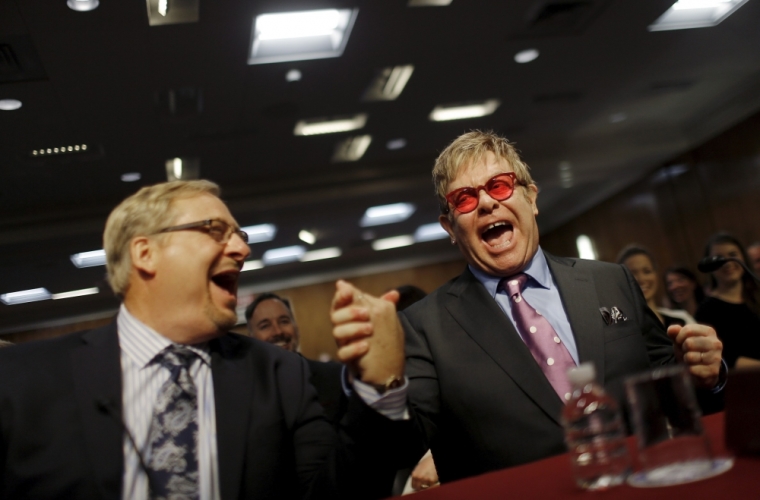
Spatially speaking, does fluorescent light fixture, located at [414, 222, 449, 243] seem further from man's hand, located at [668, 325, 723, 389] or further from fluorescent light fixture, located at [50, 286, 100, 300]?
man's hand, located at [668, 325, 723, 389]

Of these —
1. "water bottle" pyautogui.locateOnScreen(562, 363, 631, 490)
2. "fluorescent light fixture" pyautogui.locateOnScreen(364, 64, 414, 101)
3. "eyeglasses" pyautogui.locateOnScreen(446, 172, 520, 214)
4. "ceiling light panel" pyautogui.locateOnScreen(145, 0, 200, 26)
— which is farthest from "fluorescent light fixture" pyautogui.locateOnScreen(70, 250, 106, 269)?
"water bottle" pyautogui.locateOnScreen(562, 363, 631, 490)

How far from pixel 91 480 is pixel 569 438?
3.25 ft

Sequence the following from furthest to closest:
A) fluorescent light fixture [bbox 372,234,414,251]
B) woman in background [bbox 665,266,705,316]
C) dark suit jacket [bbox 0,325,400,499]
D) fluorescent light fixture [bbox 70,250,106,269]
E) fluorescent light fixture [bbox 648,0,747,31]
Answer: fluorescent light fixture [bbox 372,234,414,251], fluorescent light fixture [bbox 70,250,106,269], fluorescent light fixture [bbox 648,0,747,31], woman in background [bbox 665,266,705,316], dark suit jacket [bbox 0,325,400,499]

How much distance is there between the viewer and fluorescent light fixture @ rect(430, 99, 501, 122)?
673 centimetres

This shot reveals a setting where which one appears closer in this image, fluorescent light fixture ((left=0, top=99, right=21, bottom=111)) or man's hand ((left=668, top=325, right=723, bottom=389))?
man's hand ((left=668, top=325, right=723, bottom=389))

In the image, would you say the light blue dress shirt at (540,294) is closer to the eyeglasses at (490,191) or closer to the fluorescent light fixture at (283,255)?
the eyeglasses at (490,191)

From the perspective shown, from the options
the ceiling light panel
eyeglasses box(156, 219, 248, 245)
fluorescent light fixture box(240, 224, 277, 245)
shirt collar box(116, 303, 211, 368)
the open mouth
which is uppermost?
the ceiling light panel

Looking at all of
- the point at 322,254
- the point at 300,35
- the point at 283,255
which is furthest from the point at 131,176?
the point at 322,254

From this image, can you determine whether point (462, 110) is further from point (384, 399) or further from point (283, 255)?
point (384, 399)

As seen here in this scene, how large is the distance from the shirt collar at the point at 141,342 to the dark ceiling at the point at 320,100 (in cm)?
308

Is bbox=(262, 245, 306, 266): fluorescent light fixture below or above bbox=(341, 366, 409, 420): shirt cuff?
above

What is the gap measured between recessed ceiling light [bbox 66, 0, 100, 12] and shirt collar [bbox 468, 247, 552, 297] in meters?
3.27

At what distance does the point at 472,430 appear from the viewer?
5.43 ft

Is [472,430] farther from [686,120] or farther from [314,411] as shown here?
[686,120]
